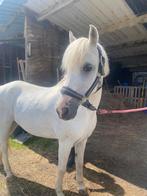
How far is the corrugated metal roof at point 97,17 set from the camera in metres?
5.05

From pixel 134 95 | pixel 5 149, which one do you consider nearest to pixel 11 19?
pixel 134 95

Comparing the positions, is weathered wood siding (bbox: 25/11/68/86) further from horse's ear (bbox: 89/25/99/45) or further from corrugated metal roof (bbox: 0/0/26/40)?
horse's ear (bbox: 89/25/99/45)

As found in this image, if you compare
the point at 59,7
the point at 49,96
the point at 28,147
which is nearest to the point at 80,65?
the point at 49,96

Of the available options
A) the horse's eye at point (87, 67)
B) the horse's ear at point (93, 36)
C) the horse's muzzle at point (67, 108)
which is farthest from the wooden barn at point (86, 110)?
the horse's ear at point (93, 36)

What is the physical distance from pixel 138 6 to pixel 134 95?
4138 millimetres

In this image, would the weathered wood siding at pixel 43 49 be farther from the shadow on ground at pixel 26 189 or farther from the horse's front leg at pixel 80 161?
the horse's front leg at pixel 80 161

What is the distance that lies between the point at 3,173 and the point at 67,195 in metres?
1.17

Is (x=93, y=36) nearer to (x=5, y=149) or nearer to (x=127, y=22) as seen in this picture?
(x=5, y=149)

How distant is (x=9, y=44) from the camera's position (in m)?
10.1

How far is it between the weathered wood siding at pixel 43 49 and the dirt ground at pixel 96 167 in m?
1.69

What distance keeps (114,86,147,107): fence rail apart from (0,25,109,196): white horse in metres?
5.43

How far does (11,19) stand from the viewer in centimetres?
805

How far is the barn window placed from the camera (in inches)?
198

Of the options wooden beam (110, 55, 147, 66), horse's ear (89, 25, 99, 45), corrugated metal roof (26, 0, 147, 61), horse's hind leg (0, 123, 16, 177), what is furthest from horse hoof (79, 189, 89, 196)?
wooden beam (110, 55, 147, 66)
